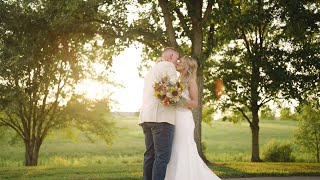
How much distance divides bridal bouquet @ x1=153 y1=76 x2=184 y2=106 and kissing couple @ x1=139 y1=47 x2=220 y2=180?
0.29 feet

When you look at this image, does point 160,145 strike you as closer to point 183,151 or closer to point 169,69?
point 183,151

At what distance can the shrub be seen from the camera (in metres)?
30.9

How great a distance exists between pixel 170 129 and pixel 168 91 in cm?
62

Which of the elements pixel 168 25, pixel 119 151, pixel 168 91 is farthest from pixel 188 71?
pixel 119 151

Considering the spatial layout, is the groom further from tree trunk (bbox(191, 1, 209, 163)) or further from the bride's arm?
tree trunk (bbox(191, 1, 209, 163))

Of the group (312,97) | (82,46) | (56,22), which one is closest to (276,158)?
(312,97)

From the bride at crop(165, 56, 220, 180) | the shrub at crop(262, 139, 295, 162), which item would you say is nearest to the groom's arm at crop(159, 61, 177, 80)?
the bride at crop(165, 56, 220, 180)

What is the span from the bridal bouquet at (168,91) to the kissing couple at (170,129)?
9 cm

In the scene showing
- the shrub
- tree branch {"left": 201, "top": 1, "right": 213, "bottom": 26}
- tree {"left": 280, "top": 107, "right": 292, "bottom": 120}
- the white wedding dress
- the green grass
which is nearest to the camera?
the white wedding dress

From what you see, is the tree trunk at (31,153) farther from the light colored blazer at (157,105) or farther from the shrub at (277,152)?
the light colored blazer at (157,105)

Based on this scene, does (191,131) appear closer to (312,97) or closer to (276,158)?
(312,97)

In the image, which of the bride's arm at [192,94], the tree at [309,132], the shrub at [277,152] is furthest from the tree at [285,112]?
the bride's arm at [192,94]

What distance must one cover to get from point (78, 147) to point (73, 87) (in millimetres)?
18433

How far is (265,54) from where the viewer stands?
→ 75.2 ft
